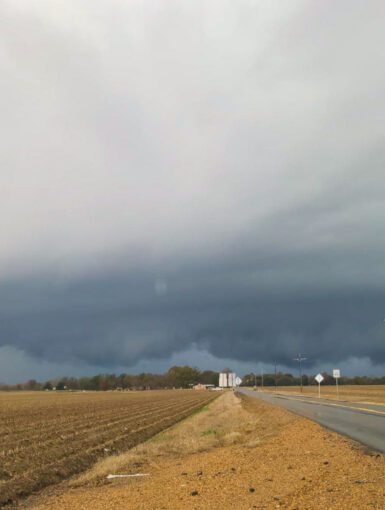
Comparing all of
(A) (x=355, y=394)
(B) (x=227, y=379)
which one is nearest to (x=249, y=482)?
(A) (x=355, y=394)

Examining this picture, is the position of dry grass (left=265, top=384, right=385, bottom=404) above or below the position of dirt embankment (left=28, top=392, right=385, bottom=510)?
above

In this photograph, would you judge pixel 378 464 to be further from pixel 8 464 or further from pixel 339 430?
pixel 8 464

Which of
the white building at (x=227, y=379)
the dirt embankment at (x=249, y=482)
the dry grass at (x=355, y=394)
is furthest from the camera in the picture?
the white building at (x=227, y=379)

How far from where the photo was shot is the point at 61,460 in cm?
1758

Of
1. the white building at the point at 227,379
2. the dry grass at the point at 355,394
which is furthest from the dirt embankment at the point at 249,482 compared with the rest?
the white building at the point at 227,379

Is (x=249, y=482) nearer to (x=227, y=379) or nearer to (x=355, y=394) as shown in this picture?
(x=355, y=394)

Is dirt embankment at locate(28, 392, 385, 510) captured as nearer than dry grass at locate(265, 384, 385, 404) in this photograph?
Yes

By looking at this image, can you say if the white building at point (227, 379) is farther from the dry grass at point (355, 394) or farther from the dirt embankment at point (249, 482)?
→ the dirt embankment at point (249, 482)

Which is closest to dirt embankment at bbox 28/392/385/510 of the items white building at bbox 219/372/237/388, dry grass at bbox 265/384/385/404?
dry grass at bbox 265/384/385/404

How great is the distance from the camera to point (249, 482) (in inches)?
407

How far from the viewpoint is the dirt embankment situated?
8656 millimetres

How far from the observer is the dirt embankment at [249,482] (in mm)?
8656

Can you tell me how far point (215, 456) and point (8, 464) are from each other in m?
7.47

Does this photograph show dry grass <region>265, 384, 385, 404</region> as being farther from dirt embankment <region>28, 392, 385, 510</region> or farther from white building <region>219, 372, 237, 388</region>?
dirt embankment <region>28, 392, 385, 510</region>
